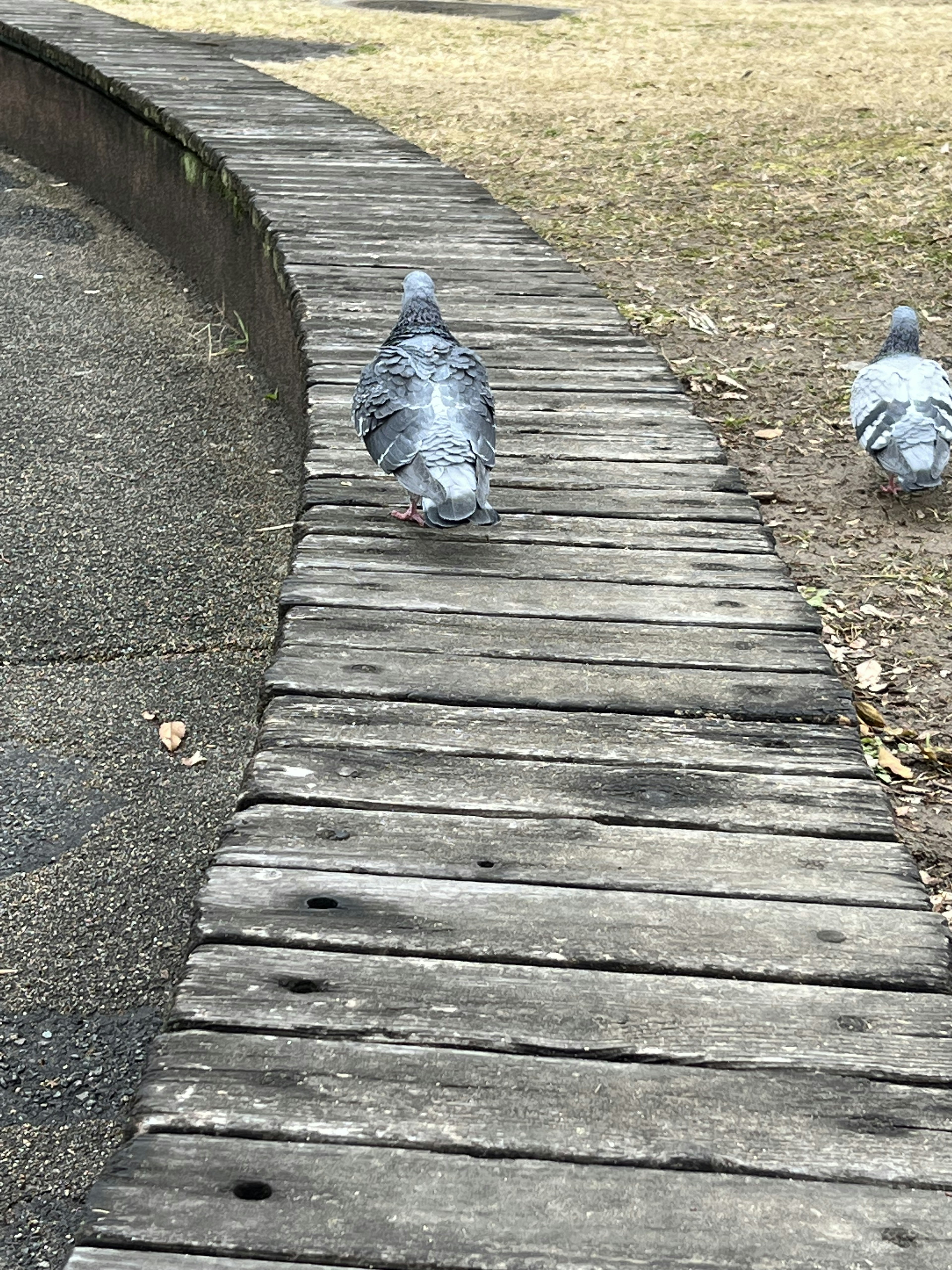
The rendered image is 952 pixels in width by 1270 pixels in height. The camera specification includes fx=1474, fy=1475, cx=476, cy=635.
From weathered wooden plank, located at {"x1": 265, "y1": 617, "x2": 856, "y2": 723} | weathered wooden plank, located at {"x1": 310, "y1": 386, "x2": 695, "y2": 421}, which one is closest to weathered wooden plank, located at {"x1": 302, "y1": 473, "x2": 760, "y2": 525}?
weathered wooden plank, located at {"x1": 310, "y1": 386, "x2": 695, "y2": 421}

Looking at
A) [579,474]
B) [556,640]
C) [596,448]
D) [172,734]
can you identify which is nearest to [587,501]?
[579,474]

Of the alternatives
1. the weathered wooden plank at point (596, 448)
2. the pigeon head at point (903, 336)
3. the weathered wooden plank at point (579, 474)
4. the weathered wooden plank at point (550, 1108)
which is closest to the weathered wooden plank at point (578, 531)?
the weathered wooden plank at point (579, 474)

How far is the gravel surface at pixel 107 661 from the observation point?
305cm

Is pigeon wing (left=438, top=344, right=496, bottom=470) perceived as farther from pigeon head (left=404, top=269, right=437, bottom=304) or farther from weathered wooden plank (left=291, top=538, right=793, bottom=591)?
pigeon head (left=404, top=269, right=437, bottom=304)

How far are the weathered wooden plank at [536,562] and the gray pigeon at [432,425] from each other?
12 cm

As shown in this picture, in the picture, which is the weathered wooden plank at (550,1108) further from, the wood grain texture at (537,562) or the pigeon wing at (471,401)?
the pigeon wing at (471,401)

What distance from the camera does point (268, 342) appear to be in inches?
270

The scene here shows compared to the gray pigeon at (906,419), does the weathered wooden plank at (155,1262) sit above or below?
below

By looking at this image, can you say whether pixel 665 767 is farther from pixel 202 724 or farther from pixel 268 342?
pixel 268 342

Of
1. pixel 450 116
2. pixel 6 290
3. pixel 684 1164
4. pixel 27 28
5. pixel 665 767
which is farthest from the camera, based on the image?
pixel 450 116

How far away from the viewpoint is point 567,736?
10.3ft

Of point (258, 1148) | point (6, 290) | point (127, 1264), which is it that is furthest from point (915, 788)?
point (6, 290)

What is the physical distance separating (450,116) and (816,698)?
880 centimetres

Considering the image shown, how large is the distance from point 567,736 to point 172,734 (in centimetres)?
154
